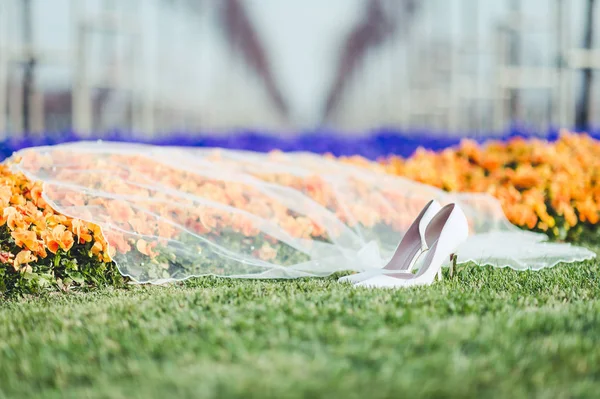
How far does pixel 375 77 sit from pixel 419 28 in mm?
10979

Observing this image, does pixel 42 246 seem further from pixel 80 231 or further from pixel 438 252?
pixel 438 252

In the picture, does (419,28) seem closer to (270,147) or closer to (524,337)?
(270,147)

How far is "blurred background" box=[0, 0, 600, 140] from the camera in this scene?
9.80 meters

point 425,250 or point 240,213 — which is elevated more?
point 240,213

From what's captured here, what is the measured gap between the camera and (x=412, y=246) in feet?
13.3

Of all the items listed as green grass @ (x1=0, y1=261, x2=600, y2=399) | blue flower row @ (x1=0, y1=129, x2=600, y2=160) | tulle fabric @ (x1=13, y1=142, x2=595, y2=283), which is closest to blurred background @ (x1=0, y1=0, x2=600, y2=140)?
blue flower row @ (x1=0, y1=129, x2=600, y2=160)

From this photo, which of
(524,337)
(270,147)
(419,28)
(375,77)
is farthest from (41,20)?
(375,77)

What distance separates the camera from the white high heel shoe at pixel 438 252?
3547 millimetres

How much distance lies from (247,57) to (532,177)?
32911mm

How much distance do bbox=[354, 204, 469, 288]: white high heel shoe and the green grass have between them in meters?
0.26

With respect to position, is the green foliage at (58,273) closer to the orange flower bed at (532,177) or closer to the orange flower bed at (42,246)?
the orange flower bed at (42,246)

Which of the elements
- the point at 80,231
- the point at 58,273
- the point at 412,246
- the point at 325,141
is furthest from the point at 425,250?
the point at 325,141

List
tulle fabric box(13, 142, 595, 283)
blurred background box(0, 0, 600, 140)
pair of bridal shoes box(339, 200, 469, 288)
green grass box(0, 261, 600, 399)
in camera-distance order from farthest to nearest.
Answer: blurred background box(0, 0, 600, 140)
tulle fabric box(13, 142, 595, 283)
pair of bridal shoes box(339, 200, 469, 288)
green grass box(0, 261, 600, 399)

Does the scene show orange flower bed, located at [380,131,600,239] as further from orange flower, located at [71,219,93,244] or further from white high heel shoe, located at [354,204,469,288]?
orange flower, located at [71,219,93,244]
